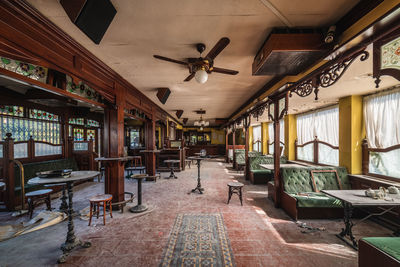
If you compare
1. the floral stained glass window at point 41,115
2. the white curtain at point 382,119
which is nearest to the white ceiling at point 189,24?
the white curtain at point 382,119

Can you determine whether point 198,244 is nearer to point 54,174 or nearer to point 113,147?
point 54,174

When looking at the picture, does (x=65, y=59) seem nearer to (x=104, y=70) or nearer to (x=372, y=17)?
(x=104, y=70)

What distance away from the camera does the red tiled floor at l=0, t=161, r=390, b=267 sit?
2.23 meters

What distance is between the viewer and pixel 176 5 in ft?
5.62

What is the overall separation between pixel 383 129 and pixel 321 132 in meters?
1.82

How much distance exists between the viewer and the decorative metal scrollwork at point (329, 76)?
1897mm

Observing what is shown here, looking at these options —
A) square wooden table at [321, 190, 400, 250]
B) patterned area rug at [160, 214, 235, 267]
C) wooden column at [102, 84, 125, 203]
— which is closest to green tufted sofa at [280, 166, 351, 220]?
square wooden table at [321, 190, 400, 250]

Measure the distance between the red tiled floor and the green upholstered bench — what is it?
1.53 feet

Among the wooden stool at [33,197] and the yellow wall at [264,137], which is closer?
the wooden stool at [33,197]

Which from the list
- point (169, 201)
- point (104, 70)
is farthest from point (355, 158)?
point (104, 70)

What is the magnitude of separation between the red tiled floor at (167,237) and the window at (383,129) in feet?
4.26

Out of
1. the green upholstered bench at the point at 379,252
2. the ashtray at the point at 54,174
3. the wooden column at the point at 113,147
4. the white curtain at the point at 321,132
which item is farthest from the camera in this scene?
the white curtain at the point at 321,132

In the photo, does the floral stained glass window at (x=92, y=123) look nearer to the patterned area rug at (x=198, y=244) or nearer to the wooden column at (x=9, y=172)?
the wooden column at (x=9, y=172)

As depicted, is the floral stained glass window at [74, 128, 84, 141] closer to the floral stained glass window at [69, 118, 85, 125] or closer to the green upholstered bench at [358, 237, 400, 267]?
the floral stained glass window at [69, 118, 85, 125]
